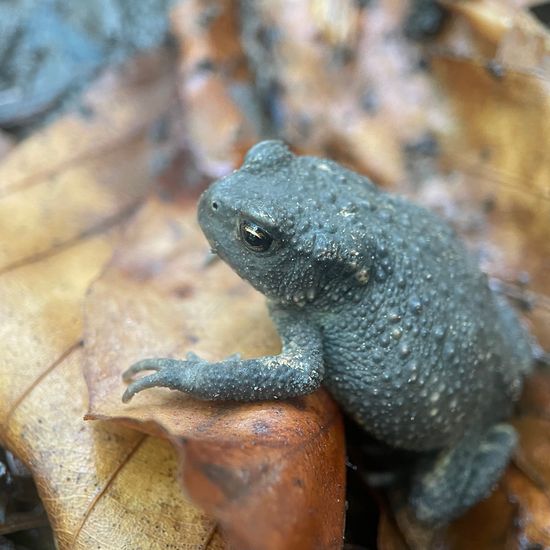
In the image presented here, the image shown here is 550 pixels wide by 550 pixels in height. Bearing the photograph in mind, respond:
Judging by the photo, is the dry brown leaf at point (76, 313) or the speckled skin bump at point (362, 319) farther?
the speckled skin bump at point (362, 319)

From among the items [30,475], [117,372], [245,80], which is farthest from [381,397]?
[245,80]

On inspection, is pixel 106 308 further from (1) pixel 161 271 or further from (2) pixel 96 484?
(2) pixel 96 484

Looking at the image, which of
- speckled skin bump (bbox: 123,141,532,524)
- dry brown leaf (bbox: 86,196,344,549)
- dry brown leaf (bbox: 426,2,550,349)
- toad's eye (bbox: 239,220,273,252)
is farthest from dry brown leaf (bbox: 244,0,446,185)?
toad's eye (bbox: 239,220,273,252)

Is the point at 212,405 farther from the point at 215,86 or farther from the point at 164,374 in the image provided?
the point at 215,86

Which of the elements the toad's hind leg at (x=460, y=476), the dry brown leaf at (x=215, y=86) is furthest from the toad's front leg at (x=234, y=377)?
the dry brown leaf at (x=215, y=86)

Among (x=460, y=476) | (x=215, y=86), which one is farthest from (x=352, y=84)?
(x=460, y=476)

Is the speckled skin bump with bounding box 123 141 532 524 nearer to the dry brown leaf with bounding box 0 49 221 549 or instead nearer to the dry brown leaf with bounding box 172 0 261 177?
the dry brown leaf with bounding box 0 49 221 549

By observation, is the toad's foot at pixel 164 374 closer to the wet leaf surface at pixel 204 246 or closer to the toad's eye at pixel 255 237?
the wet leaf surface at pixel 204 246
